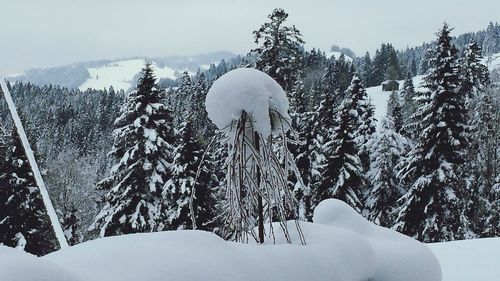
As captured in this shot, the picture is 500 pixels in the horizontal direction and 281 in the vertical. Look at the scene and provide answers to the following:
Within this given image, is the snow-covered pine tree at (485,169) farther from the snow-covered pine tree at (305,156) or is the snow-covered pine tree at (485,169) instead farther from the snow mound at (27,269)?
the snow mound at (27,269)

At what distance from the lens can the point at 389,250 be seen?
2.24m

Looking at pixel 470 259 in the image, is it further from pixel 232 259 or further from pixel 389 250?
pixel 232 259

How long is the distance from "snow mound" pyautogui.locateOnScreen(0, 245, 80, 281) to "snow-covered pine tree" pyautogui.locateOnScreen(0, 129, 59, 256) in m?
17.6

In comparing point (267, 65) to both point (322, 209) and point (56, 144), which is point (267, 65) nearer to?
point (322, 209)

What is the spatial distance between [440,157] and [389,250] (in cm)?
1657

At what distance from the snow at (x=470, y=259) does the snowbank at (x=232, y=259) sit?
88.2 inches

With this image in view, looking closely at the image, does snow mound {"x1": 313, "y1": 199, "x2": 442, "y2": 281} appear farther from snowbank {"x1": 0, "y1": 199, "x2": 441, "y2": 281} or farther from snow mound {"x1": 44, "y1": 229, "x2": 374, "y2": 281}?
snow mound {"x1": 44, "y1": 229, "x2": 374, "y2": 281}

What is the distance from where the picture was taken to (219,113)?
91.0 inches

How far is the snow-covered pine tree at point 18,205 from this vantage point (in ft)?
55.8

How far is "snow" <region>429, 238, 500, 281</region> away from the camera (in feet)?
13.8

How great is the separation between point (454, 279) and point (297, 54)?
1490 cm

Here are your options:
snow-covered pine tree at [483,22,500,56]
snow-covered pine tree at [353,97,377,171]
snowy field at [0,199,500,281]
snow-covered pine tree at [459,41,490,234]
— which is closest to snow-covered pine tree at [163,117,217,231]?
snow-covered pine tree at [353,97,377,171]

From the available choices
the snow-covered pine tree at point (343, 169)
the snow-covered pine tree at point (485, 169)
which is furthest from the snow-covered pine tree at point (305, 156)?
the snow-covered pine tree at point (485, 169)

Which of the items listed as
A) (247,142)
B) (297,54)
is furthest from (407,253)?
(297,54)
